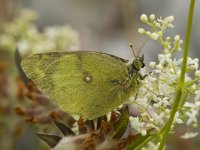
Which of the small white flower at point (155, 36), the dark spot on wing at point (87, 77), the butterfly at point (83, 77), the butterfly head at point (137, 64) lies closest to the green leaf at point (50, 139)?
the butterfly at point (83, 77)

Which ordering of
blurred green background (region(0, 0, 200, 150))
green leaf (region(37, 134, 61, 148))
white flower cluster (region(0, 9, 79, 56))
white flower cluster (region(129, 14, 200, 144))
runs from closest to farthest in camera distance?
white flower cluster (region(129, 14, 200, 144)) → green leaf (region(37, 134, 61, 148)) → blurred green background (region(0, 0, 200, 150)) → white flower cluster (region(0, 9, 79, 56))

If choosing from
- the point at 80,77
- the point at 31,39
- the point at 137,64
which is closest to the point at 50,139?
the point at 80,77

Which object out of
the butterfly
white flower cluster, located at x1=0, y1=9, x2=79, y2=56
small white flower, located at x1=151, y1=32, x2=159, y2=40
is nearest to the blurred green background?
white flower cluster, located at x1=0, y1=9, x2=79, y2=56

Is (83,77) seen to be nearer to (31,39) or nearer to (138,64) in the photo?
(138,64)

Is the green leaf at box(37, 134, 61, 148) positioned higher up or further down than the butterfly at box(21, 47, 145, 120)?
further down

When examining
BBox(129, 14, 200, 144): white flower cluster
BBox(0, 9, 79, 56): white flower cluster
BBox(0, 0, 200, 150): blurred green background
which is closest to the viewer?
BBox(129, 14, 200, 144): white flower cluster

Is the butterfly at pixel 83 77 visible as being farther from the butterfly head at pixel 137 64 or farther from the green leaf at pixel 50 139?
the green leaf at pixel 50 139

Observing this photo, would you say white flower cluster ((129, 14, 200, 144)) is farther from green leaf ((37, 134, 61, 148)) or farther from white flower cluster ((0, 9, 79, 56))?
white flower cluster ((0, 9, 79, 56))

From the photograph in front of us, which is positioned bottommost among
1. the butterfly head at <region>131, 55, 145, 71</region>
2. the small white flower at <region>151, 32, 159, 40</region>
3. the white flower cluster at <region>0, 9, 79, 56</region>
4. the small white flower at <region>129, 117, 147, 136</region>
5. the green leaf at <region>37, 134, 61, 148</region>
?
the green leaf at <region>37, 134, 61, 148</region>

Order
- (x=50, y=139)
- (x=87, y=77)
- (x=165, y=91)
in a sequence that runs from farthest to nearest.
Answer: (x=87, y=77) → (x=50, y=139) → (x=165, y=91)
